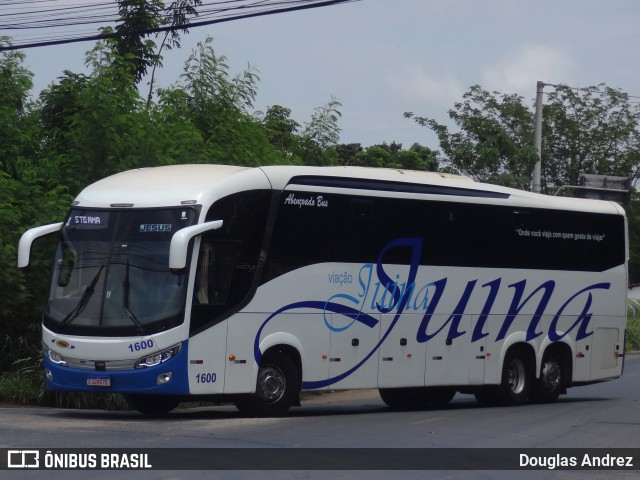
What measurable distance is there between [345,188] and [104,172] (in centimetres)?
658

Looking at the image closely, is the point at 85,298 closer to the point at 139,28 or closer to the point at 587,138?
the point at 139,28

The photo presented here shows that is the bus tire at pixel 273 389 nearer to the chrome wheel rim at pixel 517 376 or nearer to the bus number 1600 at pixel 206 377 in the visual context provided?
the bus number 1600 at pixel 206 377

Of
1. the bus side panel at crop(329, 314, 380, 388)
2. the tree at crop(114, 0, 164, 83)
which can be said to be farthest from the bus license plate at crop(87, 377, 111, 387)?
the tree at crop(114, 0, 164, 83)

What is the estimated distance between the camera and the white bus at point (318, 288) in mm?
15930

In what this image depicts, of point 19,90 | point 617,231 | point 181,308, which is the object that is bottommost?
point 181,308

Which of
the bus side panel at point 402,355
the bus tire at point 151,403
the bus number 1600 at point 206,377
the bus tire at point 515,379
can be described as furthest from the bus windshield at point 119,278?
the bus tire at point 515,379

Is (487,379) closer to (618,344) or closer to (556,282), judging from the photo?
(556,282)

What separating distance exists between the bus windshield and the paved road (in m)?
1.37

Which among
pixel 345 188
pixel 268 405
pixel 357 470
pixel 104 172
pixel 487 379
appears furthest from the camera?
pixel 104 172

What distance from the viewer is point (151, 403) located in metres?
17.7

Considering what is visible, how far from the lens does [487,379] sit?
20.5 metres

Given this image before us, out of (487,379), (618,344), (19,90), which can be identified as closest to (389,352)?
(487,379)

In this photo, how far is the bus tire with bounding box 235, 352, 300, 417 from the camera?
16875mm

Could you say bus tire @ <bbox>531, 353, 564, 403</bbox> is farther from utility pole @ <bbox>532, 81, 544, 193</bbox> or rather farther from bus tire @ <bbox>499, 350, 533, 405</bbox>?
utility pole @ <bbox>532, 81, 544, 193</bbox>
